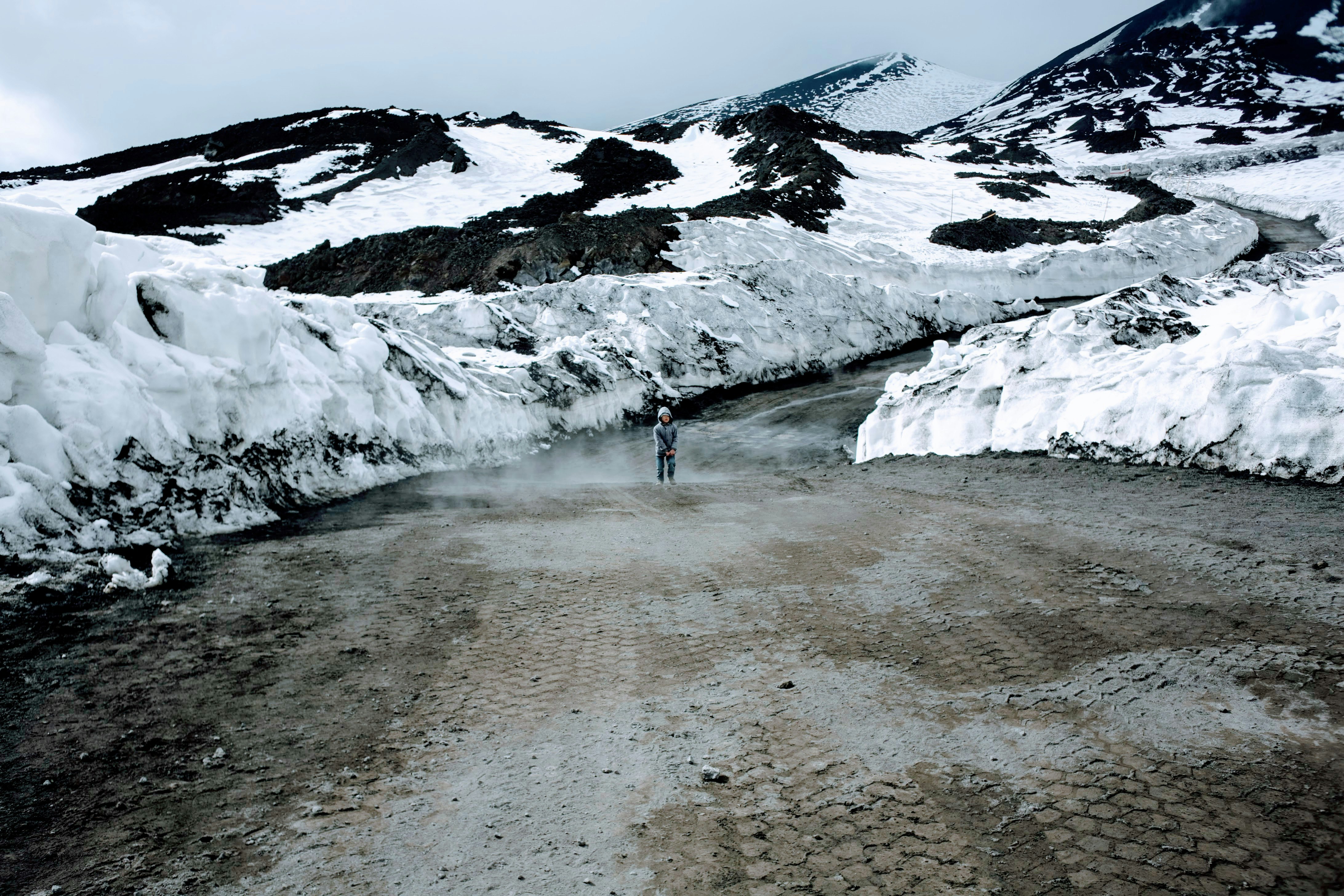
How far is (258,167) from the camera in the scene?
4106 centimetres

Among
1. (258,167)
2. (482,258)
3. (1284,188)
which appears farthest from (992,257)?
(258,167)

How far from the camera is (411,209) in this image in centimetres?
3534

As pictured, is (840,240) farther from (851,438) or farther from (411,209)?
(411,209)

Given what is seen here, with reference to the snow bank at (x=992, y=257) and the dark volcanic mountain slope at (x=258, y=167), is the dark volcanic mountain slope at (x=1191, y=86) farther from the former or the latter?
the dark volcanic mountain slope at (x=258, y=167)

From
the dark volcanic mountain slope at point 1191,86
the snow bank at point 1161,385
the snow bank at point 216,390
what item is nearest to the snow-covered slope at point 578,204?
the snow bank at point 216,390

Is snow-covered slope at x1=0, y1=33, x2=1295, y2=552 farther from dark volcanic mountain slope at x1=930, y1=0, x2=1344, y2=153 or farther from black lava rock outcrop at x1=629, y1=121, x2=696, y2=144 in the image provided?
dark volcanic mountain slope at x1=930, y1=0, x2=1344, y2=153

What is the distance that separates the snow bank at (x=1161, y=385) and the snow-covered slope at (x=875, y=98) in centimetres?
10409

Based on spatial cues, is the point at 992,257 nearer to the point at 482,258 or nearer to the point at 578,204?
the point at 578,204

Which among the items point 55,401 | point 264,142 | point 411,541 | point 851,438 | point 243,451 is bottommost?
point 851,438

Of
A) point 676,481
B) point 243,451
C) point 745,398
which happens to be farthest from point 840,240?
point 243,451

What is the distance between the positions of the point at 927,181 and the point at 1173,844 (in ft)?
141

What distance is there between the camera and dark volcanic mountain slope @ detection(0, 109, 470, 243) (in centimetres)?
3388

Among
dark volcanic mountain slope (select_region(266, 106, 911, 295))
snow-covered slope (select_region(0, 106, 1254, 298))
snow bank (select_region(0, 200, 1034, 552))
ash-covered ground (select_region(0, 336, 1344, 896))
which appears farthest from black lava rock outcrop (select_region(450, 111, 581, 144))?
ash-covered ground (select_region(0, 336, 1344, 896))

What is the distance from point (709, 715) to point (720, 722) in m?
0.09
